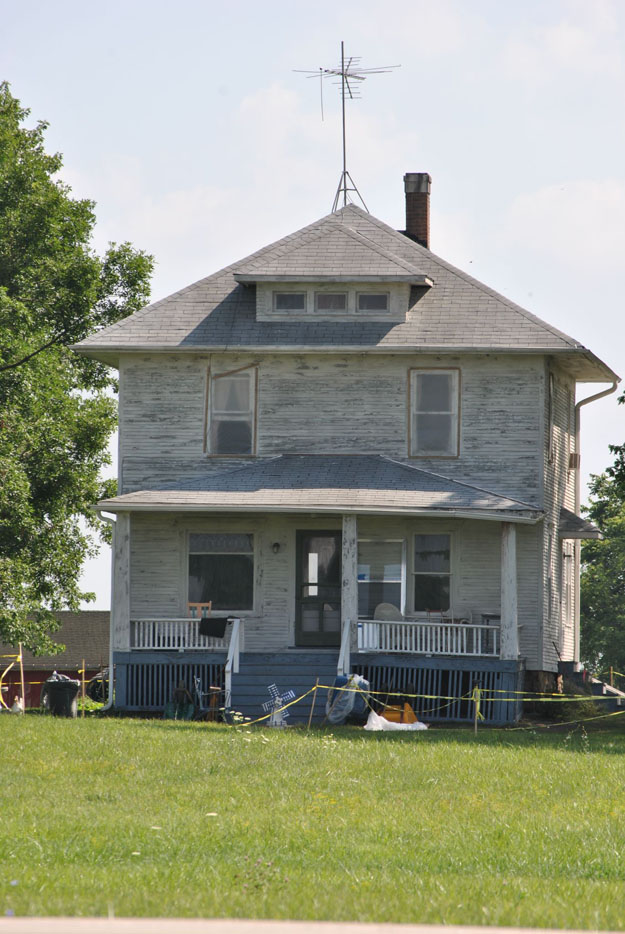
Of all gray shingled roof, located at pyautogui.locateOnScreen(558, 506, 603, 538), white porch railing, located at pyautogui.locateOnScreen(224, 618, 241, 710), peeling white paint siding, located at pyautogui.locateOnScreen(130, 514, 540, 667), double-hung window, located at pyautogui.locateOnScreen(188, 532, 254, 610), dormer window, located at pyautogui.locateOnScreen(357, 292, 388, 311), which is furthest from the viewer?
gray shingled roof, located at pyautogui.locateOnScreen(558, 506, 603, 538)

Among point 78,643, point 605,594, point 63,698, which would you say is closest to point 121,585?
point 63,698

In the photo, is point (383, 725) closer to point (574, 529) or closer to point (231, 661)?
point (231, 661)

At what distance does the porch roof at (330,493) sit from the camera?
72.3 feet

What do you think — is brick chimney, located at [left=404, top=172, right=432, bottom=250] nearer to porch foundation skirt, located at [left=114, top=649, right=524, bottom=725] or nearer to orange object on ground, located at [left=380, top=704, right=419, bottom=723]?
porch foundation skirt, located at [left=114, top=649, right=524, bottom=725]

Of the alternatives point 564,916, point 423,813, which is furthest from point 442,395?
point 564,916

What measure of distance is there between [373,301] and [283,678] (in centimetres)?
734

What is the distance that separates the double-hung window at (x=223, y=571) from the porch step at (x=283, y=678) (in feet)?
6.71

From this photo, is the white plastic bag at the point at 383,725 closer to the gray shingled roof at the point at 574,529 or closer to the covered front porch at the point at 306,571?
the covered front porch at the point at 306,571

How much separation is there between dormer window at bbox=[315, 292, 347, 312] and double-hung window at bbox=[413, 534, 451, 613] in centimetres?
449

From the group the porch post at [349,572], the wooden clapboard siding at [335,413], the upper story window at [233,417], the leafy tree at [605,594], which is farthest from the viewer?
the leafy tree at [605,594]

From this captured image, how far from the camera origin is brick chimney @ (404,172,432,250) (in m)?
28.9

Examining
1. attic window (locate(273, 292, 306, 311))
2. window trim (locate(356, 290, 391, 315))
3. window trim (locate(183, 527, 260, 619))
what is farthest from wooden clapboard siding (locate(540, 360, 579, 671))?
window trim (locate(183, 527, 260, 619))

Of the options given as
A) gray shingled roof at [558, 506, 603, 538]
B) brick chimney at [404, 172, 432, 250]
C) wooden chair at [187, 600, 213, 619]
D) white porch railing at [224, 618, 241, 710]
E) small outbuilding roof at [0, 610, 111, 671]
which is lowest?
small outbuilding roof at [0, 610, 111, 671]

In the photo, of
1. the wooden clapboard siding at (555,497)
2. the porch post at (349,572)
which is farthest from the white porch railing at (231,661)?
the wooden clapboard siding at (555,497)
